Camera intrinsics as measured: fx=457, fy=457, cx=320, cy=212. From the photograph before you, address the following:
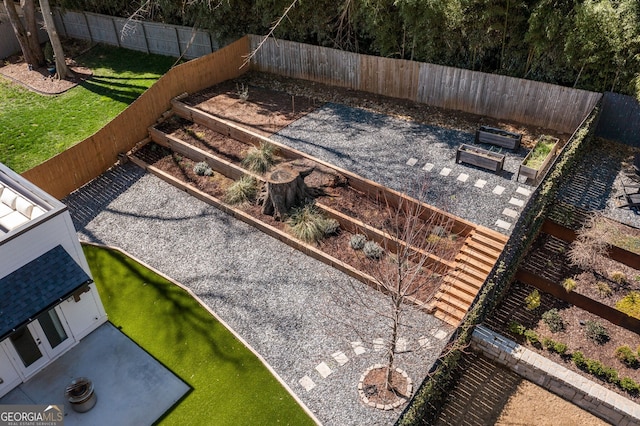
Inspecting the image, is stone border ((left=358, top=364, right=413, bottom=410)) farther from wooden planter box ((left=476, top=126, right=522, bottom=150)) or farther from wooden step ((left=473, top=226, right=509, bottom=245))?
wooden planter box ((left=476, top=126, right=522, bottom=150))

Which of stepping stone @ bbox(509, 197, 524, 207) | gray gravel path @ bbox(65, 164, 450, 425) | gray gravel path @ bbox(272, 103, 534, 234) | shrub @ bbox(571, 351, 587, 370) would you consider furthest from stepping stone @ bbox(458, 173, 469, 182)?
shrub @ bbox(571, 351, 587, 370)

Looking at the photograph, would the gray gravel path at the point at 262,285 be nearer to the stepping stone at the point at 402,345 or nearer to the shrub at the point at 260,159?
the stepping stone at the point at 402,345

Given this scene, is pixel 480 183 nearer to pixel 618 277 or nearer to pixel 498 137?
pixel 498 137

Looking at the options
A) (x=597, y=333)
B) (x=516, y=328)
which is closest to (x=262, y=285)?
(x=516, y=328)

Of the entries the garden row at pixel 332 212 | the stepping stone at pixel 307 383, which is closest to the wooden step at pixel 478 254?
the garden row at pixel 332 212

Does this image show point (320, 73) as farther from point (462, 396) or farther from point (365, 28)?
point (462, 396)

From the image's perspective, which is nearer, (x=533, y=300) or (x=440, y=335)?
(x=440, y=335)

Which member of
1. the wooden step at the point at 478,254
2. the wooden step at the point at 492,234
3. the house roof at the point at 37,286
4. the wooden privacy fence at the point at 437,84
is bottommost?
the wooden step at the point at 478,254
